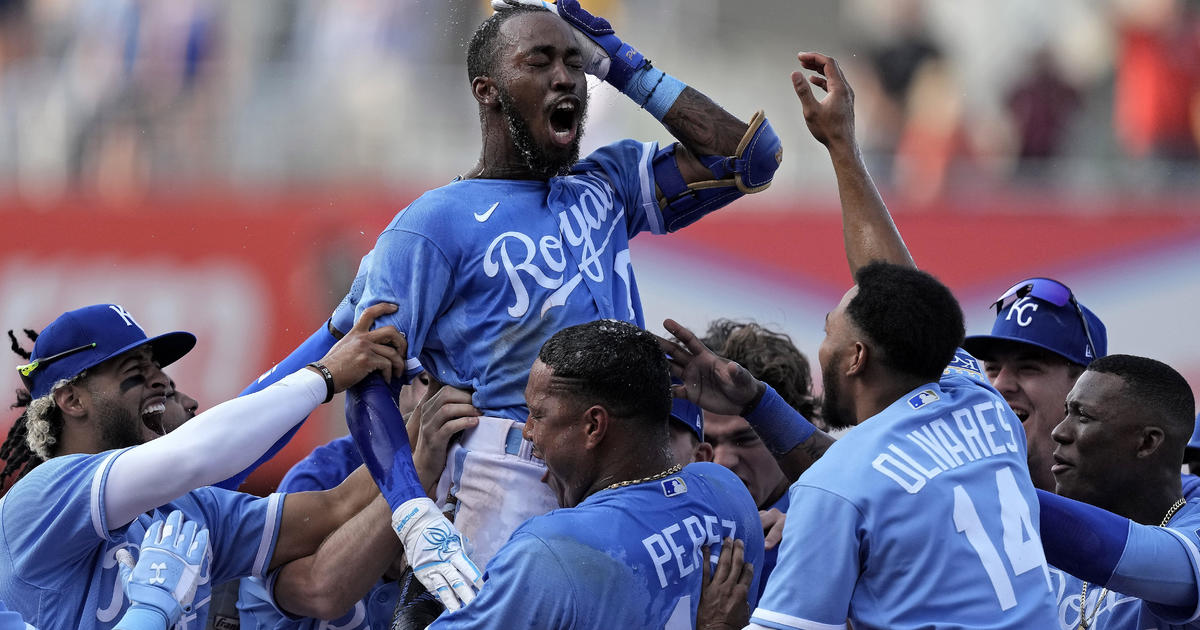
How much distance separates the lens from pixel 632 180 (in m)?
4.83

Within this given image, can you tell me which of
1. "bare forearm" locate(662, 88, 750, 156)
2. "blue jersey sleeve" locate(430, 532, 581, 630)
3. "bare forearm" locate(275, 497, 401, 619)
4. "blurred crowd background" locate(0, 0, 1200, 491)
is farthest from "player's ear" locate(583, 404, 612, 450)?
"blurred crowd background" locate(0, 0, 1200, 491)

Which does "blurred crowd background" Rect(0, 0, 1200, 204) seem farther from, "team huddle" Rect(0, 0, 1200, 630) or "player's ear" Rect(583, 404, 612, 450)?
"player's ear" Rect(583, 404, 612, 450)

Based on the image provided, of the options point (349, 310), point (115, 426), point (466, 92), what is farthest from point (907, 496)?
point (466, 92)

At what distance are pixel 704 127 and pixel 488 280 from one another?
92cm

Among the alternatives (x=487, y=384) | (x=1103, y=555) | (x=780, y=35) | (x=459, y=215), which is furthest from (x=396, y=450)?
(x=780, y=35)

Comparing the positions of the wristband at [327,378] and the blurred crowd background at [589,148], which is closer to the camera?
the wristband at [327,378]

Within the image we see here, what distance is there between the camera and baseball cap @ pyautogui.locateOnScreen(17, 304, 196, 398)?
4996 millimetres

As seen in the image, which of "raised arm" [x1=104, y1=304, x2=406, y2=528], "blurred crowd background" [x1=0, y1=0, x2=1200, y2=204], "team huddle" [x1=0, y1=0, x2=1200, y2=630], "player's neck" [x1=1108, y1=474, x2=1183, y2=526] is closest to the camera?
"team huddle" [x1=0, y1=0, x2=1200, y2=630]

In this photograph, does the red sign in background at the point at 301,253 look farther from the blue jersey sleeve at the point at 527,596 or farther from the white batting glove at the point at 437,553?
the blue jersey sleeve at the point at 527,596

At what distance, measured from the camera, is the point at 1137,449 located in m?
4.64

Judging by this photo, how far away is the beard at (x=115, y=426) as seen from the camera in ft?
16.4

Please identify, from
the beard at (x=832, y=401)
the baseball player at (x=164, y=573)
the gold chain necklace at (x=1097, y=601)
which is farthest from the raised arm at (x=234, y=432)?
the gold chain necklace at (x=1097, y=601)

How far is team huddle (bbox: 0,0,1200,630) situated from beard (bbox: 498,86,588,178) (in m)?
0.01

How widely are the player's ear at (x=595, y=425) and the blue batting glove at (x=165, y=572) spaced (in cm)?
122
